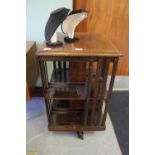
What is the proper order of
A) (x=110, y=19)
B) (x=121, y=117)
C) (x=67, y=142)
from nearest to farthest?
(x=67, y=142) < (x=121, y=117) < (x=110, y=19)

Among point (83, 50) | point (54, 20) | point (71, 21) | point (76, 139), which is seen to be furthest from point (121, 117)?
point (54, 20)

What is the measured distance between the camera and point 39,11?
2125 millimetres

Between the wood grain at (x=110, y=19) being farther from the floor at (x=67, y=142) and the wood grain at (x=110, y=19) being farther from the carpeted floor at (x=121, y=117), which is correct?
the floor at (x=67, y=142)

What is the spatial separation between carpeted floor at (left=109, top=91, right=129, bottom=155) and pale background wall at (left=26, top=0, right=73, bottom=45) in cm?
113

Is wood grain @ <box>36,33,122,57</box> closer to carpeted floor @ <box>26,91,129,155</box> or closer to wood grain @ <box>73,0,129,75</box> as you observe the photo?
carpeted floor @ <box>26,91,129,155</box>

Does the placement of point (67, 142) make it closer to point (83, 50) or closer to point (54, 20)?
point (83, 50)

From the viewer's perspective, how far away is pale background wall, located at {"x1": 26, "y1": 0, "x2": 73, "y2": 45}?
2.10 meters

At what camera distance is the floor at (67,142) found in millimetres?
1622

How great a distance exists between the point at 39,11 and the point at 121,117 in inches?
53.0

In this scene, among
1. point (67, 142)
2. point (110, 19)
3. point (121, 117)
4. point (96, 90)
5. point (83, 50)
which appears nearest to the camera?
A: point (83, 50)

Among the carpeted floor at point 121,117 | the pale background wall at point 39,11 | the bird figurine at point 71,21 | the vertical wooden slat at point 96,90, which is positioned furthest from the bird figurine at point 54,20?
the carpeted floor at point 121,117

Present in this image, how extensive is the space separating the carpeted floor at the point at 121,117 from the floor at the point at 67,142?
0.05m
